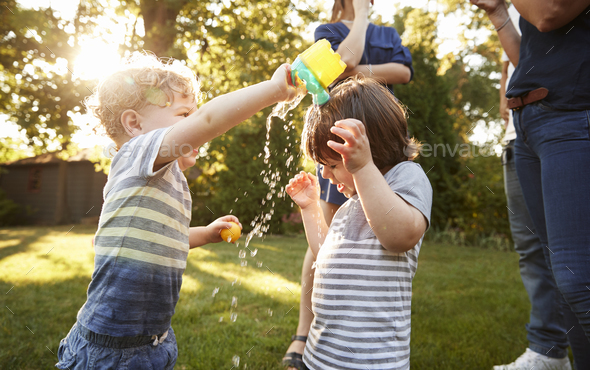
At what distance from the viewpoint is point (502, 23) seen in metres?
1.94

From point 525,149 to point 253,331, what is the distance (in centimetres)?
221

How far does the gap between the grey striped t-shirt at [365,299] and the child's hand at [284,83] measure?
490 millimetres

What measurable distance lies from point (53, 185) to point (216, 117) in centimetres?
2517

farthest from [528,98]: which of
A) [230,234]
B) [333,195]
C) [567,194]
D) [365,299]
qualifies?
[230,234]

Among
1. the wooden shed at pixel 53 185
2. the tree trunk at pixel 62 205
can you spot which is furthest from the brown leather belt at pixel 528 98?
the tree trunk at pixel 62 205

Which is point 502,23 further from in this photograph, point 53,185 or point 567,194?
point 53,185

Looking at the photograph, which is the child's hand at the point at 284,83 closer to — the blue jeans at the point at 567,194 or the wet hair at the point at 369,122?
the wet hair at the point at 369,122

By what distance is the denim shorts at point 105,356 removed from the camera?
1.43 metres

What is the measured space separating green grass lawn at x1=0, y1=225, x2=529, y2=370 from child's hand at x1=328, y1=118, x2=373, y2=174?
160 centimetres

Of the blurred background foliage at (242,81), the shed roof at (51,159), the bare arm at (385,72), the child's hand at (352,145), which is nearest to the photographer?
the child's hand at (352,145)

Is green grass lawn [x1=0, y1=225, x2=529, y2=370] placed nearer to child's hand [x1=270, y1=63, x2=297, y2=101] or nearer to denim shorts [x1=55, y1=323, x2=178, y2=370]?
denim shorts [x1=55, y1=323, x2=178, y2=370]

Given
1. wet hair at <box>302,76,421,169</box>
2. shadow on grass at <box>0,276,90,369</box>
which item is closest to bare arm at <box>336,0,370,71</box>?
wet hair at <box>302,76,421,169</box>

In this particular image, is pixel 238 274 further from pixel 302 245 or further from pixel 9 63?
pixel 9 63

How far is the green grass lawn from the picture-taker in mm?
2471
